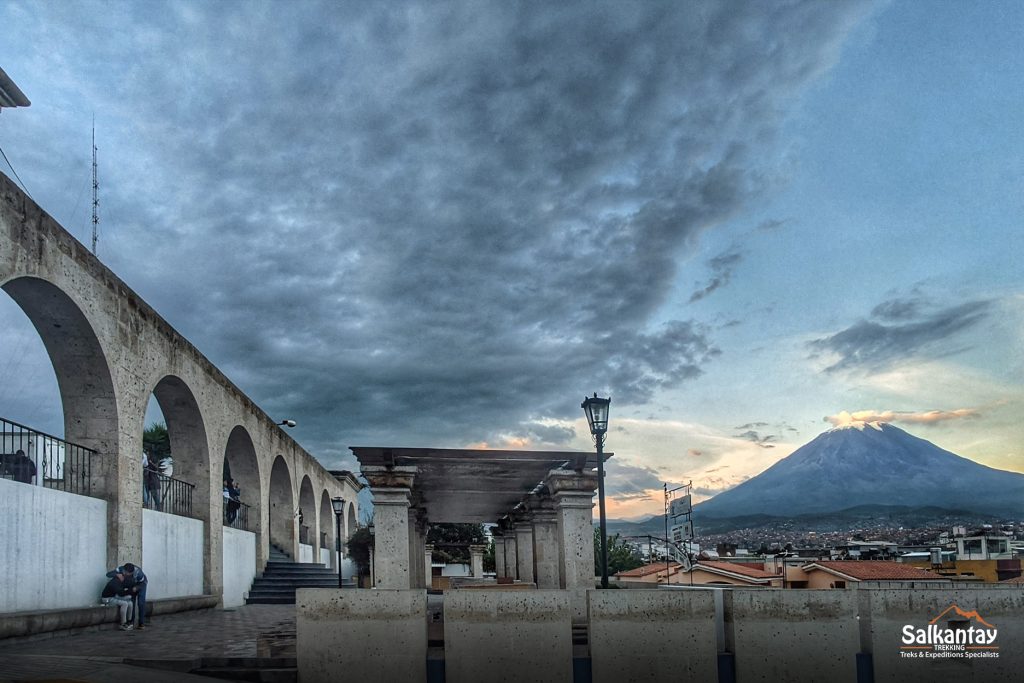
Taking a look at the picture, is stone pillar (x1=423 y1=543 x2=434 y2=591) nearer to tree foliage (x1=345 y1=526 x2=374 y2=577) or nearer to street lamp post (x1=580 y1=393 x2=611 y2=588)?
tree foliage (x1=345 y1=526 x2=374 y2=577)

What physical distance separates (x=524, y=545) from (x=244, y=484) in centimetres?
835

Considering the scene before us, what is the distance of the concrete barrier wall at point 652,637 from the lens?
26.5 ft

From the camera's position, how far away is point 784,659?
8164 mm

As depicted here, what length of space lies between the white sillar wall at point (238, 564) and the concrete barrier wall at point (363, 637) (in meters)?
13.7

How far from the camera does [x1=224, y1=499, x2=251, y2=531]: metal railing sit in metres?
22.9

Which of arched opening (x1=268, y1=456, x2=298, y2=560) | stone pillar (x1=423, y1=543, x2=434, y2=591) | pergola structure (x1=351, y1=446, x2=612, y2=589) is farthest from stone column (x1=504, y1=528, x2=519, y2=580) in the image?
pergola structure (x1=351, y1=446, x2=612, y2=589)

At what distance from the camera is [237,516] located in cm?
2344

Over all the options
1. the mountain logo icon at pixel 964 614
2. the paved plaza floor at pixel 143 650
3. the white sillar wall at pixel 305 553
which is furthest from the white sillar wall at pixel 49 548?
the white sillar wall at pixel 305 553

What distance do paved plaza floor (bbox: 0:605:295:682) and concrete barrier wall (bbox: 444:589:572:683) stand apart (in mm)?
1749

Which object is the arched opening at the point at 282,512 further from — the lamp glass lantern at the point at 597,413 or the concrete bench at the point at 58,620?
the lamp glass lantern at the point at 597,413

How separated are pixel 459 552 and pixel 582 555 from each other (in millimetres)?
51597

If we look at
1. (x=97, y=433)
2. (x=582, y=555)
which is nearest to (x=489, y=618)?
(x=582, y=555)

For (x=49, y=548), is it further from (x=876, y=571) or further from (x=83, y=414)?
(x=876, y=571)

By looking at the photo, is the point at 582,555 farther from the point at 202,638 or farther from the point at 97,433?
the point at 97,433
